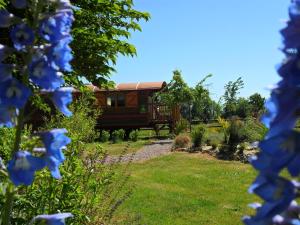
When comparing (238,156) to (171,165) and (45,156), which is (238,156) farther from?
(45,156)

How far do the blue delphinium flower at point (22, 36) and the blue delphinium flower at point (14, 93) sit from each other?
15cm

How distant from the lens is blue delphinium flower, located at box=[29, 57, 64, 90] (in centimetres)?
191

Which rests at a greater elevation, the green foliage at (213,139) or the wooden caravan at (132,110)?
the wooden caravan at (132,110)

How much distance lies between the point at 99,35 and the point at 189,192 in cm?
425

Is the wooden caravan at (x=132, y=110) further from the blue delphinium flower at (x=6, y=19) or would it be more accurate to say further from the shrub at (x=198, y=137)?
the blue delphinium flower at (x=6, y=19)

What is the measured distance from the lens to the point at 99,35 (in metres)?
9.86

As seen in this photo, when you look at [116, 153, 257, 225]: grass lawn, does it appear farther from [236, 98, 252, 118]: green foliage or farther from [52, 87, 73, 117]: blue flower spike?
[236, 98, 252, 118]: green foliage

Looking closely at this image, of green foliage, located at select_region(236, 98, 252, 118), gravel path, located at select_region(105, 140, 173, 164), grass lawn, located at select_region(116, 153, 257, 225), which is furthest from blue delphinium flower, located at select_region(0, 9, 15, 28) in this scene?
green foliage, located at select_region(236, 98, 252, 118)

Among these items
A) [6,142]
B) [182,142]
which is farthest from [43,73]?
[182,142]

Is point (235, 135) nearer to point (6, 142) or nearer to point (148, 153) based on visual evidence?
point (148, 153)

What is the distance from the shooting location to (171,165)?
16625 mm

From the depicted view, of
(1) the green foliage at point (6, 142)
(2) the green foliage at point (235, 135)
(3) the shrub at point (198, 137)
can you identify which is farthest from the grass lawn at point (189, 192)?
(3) the shrub at point (198, 137)

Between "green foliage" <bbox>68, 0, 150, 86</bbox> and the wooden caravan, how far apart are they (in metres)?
19.8

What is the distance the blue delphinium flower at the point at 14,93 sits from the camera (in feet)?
6.16
